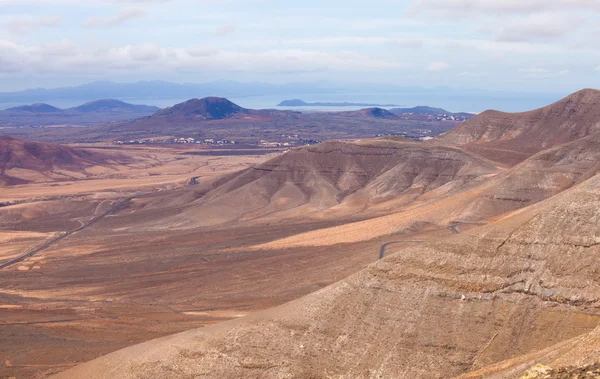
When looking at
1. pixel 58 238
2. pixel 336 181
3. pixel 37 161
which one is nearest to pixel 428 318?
pixel 58 238

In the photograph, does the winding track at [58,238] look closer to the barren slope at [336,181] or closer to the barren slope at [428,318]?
the barren slope at [336,181]

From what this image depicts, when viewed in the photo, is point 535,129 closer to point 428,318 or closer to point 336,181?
point 336,181

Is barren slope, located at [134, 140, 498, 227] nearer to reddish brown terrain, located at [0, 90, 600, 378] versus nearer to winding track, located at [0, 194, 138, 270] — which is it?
reddish brown terrain, located at [0, 90, 600, 378]

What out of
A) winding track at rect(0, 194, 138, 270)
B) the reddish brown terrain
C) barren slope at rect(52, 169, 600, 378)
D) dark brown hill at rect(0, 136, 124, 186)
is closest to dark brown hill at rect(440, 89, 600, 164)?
the reddish brown terrain

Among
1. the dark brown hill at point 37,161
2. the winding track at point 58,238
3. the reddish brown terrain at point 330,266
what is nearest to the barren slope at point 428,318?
the reddish brown terrain at point 330,266

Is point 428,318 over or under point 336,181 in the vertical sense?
under

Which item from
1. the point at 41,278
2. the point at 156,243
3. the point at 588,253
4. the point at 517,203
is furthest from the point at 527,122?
the point at 588,253
